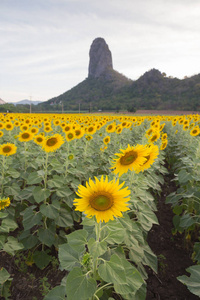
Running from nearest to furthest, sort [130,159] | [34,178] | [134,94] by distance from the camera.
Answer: [130,159]
[34,178]
[134,94]

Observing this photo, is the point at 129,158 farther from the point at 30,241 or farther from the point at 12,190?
the point at 12,190

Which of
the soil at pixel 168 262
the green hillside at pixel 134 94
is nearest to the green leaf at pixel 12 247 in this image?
the soil at pixel 168 262

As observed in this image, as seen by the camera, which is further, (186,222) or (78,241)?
(186,222)

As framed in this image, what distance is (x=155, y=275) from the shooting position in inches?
124

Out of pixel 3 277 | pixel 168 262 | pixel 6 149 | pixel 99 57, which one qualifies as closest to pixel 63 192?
pixel 3 277

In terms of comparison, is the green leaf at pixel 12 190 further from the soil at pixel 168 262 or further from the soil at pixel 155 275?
the soil at pixel 168 262

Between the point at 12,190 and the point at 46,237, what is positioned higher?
the point at 12,190

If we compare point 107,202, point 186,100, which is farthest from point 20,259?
point 186,100

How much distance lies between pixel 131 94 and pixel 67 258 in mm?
79234

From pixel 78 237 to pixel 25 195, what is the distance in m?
1.99

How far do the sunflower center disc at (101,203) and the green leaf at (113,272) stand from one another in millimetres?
386

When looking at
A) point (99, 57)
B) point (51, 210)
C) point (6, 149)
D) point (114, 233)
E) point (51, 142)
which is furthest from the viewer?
point (99, 57)

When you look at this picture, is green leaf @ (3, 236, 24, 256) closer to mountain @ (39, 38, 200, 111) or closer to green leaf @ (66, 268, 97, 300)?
green leaf @ (66, 268, 97, 300)

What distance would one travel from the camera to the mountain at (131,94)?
191 feet
